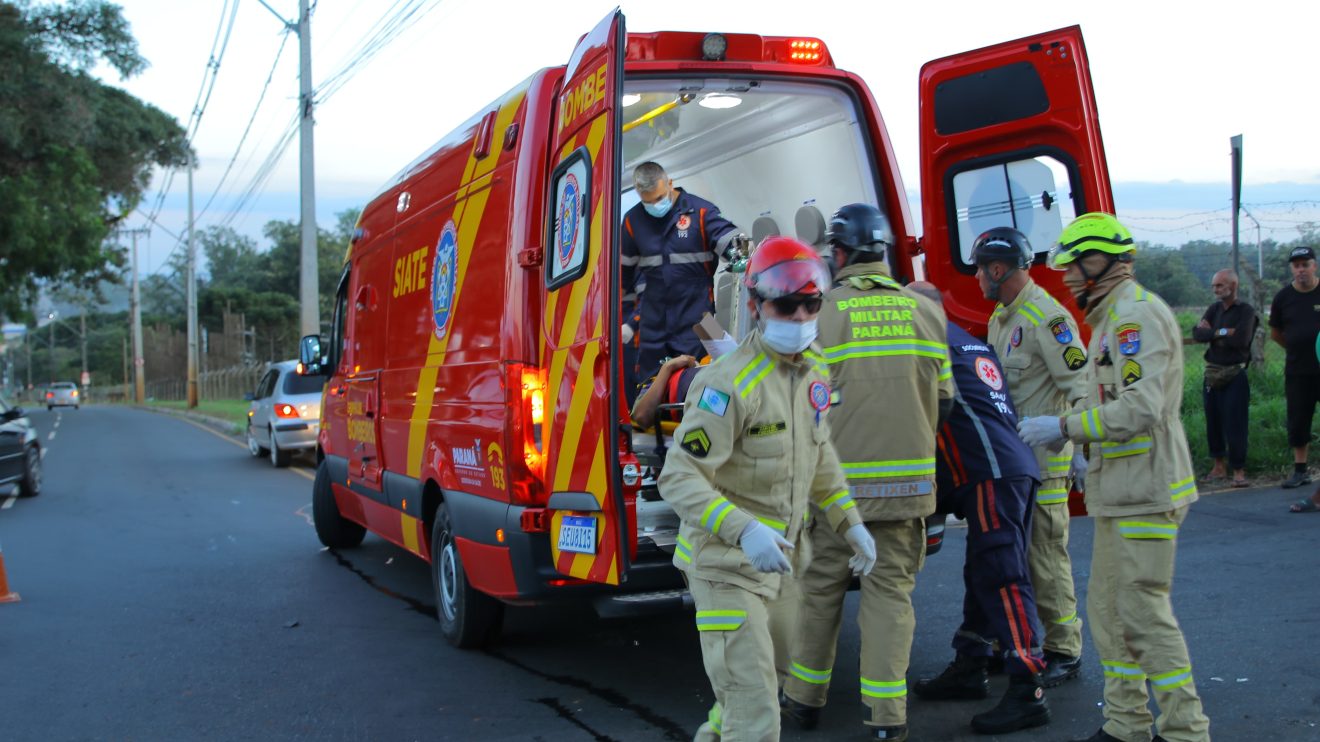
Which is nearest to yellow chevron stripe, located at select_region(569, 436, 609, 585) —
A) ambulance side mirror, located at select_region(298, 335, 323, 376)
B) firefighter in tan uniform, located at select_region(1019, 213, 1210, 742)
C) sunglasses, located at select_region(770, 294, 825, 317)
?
sunglasses, located at select_region(770, 294, 825, 317)

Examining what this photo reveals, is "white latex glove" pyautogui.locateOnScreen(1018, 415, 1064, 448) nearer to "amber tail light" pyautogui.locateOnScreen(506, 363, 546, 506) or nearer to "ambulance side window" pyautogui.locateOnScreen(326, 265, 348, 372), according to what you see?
"amber tail light" pyautogui.locateOnScreen(506, 363, 546, 506)

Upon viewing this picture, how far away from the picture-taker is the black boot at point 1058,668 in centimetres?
484

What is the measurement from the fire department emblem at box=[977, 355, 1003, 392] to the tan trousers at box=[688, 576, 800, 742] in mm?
1647

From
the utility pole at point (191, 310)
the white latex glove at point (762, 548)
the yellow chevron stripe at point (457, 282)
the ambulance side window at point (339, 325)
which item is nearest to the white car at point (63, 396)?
the utility pole at point (191, 310)

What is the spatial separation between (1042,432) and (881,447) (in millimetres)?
550

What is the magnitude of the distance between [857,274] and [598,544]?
1.40 meters

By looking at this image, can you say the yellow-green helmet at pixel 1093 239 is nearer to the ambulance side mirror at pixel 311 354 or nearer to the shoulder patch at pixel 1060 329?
the shoulder patch at pixel 1060 329

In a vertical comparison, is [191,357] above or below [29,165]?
below

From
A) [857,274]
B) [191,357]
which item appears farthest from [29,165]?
[857,274]

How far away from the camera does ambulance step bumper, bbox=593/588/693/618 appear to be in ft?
15.0

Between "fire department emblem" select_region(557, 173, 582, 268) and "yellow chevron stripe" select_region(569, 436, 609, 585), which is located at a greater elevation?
"fire department emblem" select_region(557, 173, 582, 268)

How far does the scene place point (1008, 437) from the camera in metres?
4.54

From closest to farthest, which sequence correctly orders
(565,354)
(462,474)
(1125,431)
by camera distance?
(1125,431), (565,354), (462,474)

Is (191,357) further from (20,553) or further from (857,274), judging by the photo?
(857,274)
